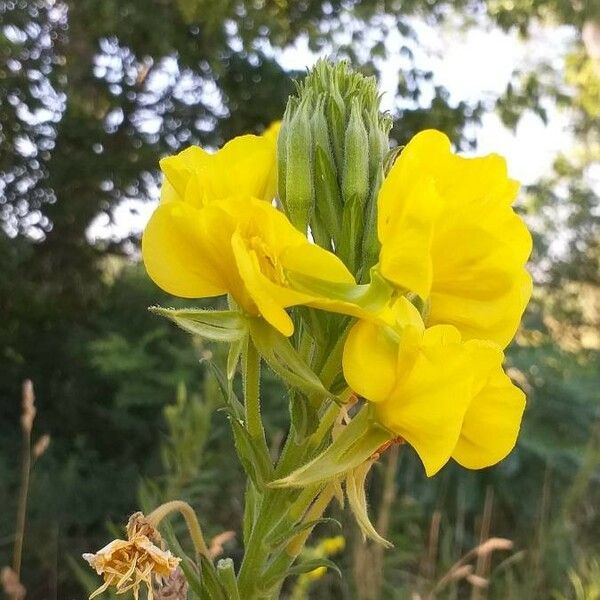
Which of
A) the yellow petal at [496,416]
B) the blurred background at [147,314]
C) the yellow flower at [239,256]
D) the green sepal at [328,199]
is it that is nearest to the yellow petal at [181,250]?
the yellow flower at [239,256]

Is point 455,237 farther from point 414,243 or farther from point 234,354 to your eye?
point 234,354

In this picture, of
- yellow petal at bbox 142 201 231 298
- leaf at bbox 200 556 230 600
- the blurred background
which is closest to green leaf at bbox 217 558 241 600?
leaf at bbox 200 556 230 600

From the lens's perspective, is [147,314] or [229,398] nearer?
[229,398]

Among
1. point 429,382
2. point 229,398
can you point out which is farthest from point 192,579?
point 429,382

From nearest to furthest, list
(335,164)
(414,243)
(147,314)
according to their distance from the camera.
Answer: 1. (414,243)
2. (335,164)
3. (147,314)

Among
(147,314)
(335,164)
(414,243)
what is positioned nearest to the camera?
(414,243)

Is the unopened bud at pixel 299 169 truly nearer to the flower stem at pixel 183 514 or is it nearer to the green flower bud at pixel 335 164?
the green flower bud at pixel 335 164
